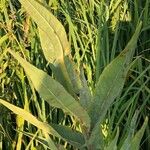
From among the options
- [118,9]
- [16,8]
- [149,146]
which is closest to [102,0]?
[118,9]

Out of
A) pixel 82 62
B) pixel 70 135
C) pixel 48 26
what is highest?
pixel 48 26

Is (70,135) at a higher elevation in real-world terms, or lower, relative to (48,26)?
lower

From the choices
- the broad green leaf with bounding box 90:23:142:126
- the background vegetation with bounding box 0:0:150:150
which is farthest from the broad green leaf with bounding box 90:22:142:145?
the background vegetation with bounding box 0:0:150:150

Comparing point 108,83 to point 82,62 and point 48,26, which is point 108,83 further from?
point 82,62

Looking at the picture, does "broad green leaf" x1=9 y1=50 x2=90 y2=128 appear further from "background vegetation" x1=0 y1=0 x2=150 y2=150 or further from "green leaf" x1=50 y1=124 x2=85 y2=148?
"background vegetation" x1=0 y1=0 x2=150 y2=150

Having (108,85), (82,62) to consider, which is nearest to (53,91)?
(108,85)

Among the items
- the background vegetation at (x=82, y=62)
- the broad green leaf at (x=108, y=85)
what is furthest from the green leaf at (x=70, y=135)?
the background vegetation at (x=82, y=62)
